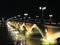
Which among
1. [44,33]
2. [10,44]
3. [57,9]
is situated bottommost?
[10,44]

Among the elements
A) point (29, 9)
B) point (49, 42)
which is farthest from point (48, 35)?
point (29, 9)

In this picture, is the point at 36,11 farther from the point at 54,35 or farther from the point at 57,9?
the point at 54,35

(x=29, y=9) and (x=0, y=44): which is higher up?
(x=29, y=9)

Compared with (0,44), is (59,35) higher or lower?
higher

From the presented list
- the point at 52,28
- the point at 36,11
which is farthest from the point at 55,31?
the point at 36,11

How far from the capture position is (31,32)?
Answer: 127ft

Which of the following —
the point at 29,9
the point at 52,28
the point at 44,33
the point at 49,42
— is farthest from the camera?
the point at 29,9

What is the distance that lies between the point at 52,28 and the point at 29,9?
41.3m

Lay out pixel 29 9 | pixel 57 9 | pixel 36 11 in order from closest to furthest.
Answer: pixel 57 9, pixel 36 11, pixel 29 9


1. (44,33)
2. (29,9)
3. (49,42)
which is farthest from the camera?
(29,9)

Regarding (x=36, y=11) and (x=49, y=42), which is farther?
(x=36, y=11)

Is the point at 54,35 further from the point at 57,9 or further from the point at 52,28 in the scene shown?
the point at 57,9

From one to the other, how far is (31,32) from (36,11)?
19.7m

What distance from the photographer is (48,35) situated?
24.1 meters
